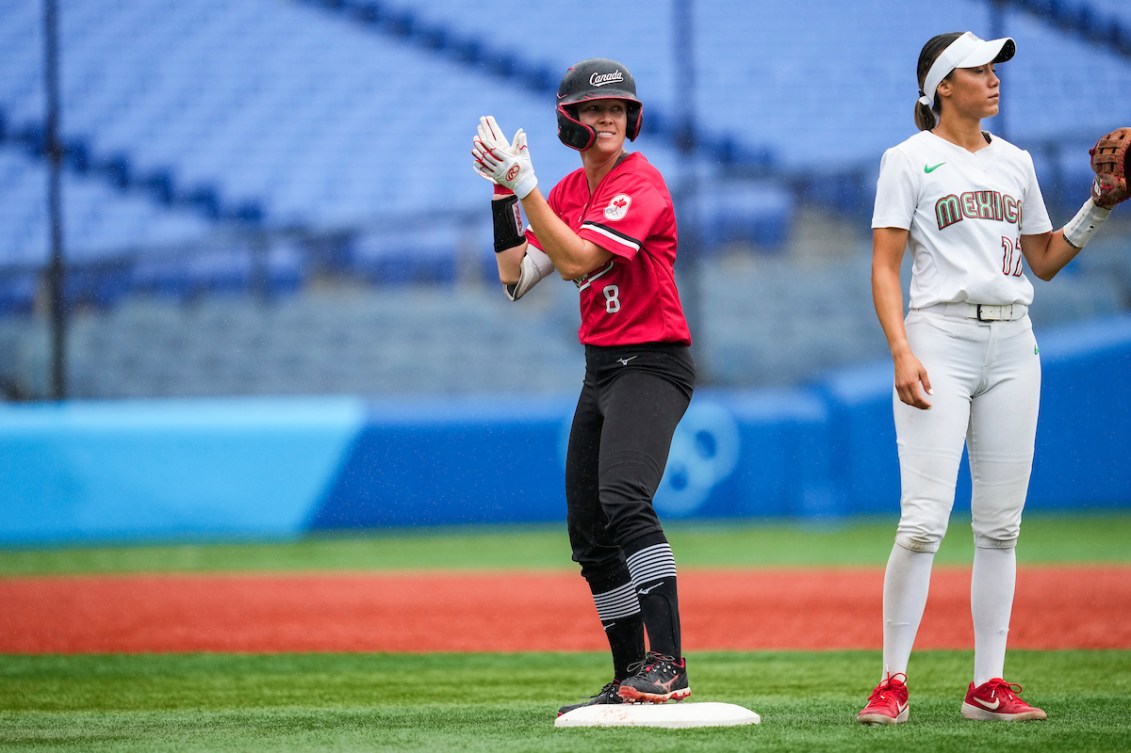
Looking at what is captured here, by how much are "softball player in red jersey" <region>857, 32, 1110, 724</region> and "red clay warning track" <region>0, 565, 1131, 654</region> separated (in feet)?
6.83

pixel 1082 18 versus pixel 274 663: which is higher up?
pixel 1082 18

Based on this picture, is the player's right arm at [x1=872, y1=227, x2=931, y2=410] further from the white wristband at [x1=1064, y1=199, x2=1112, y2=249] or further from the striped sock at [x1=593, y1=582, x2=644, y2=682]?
the striped sock at [x1=593, y1=582, x2=644, y2=682]

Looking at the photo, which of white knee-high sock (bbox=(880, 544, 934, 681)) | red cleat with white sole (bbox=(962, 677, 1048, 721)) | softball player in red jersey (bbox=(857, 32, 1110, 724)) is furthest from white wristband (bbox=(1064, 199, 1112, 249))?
red cleat with white sole (bbox=(962, 677, 1048, 721))

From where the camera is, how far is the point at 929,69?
3877 mm

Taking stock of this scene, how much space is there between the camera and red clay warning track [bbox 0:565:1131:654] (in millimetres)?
6121

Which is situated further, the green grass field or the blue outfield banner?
the blue outfield banner

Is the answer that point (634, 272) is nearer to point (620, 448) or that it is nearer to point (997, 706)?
point (620, 448)

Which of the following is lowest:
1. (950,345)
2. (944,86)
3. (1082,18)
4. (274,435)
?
(274,435)

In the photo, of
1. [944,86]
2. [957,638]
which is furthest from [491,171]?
[957,638]

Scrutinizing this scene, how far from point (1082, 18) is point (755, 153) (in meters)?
4.23

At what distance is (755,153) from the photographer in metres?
16.0

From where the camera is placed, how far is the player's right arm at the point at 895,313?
364cm

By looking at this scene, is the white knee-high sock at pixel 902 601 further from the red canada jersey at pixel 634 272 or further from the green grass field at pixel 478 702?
the red canada jersey at pixel 634 272

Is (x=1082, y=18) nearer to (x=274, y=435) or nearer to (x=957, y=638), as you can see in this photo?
(x=274, y=435)
